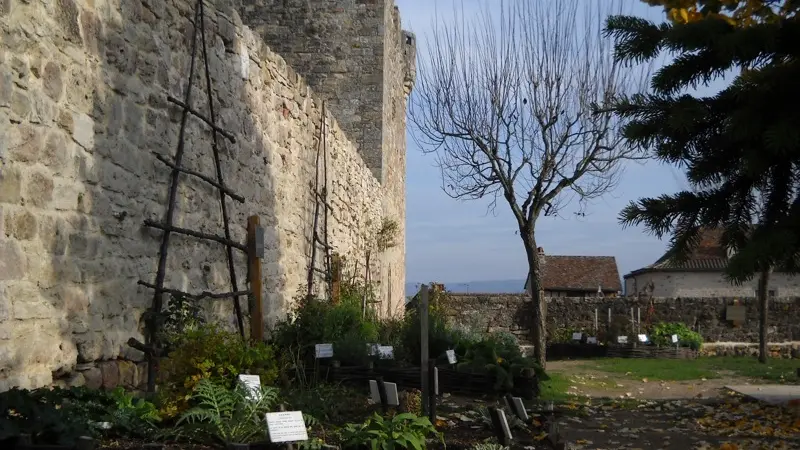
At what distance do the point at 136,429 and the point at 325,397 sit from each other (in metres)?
2.11

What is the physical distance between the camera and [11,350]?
4250 mm

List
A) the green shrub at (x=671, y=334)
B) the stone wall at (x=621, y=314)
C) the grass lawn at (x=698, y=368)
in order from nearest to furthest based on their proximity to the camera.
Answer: the grass lawn at (x=698, y=368)
the green shrub at (x=671, y=334)
the stone wall at (x=621, y=314)

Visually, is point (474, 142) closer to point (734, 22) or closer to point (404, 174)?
point (404, 174)

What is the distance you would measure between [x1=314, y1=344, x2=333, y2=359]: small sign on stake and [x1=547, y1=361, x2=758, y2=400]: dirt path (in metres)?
4.58

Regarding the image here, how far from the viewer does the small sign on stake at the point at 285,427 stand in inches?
167

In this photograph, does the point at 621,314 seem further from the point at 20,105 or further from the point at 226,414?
the point at 20,105

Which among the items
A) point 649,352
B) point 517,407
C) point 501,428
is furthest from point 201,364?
point 649,352

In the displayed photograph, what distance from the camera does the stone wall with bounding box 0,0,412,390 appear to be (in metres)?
4.39

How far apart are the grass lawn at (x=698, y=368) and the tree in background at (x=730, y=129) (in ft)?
22.4

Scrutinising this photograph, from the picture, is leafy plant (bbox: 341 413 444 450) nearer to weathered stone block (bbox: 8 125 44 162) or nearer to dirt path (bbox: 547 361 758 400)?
weathered stone block (bbox: 8 125 44 162)

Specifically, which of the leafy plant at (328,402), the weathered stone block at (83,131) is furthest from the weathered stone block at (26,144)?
the leafy plant at (328,402)

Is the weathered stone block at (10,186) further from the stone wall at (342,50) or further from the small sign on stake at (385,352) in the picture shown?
the stone wall at (342,50)

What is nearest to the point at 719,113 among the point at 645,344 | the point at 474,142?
the point at 474,142

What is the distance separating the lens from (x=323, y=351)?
7520 mm
